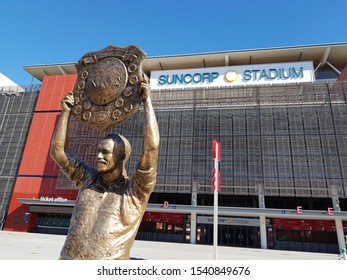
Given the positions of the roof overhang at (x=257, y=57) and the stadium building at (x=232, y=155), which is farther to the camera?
the roof overhang at (x=257, y=57)

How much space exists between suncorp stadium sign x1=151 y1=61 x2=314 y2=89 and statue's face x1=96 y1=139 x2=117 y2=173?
30587mm

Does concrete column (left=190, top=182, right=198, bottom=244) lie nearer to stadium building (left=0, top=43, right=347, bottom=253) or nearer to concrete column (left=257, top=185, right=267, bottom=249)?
stadium building (left=0, top=43, right=347, bottom=253)

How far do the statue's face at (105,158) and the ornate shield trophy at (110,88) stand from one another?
33cm

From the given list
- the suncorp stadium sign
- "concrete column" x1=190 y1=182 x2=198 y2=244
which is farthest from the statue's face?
the suncorp stadium sign

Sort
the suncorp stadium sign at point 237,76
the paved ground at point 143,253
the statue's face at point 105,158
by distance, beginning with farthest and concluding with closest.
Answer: the suncorp stadium sign at point 237,76
the paved ground at point 143,253
the statue's face at point 105,158

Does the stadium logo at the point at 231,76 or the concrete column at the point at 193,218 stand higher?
the stadium logo at the point at 231,76

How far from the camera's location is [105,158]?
8.10 ft

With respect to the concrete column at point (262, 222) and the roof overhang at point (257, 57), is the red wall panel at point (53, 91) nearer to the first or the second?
the roof overhang at point (257, 57)

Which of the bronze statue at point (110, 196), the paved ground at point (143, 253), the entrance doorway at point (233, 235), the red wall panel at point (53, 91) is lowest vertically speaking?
the paved ground at point (143, 253)

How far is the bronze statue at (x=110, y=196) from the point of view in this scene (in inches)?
87.6

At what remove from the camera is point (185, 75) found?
33.3 m

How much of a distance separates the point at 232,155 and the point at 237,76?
11267mm

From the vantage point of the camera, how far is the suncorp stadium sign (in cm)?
3030

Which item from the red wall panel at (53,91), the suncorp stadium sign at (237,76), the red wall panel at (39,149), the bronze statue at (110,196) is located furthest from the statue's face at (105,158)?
the red wall panel at (53,91)
